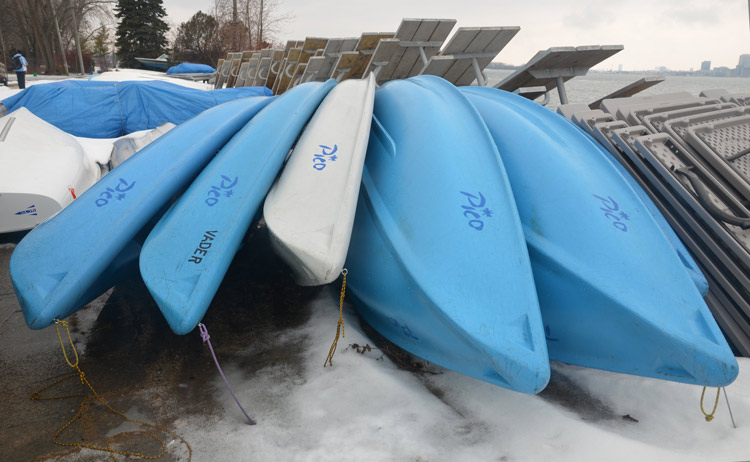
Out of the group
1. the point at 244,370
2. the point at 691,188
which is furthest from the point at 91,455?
the point at 691,188

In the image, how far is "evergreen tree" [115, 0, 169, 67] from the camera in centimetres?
3562

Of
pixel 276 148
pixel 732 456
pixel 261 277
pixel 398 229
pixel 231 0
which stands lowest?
pixel 261 277

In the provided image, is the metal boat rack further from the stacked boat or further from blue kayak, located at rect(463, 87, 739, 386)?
blue kayak, located at rect(463, 87, 739, 386)

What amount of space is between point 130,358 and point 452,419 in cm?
143

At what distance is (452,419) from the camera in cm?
179

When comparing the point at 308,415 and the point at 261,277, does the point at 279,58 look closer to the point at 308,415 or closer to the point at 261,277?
the point at 261,277

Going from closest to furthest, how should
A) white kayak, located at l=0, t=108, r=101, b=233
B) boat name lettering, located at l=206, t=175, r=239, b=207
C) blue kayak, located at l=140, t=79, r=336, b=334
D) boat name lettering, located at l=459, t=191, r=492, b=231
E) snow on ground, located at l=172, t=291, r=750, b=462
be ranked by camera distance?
snow on ground, located at l=172, t=291, r=750, b=462 < blue kayak, located at l=140, t=79, r=336, b=334 < boat name lettering, located at l=459, t=191, r=492, b=231 < boat name lettering, located at l=206, t=175, r=239, b=207 < white kayak, located at l=0, t=108, r=101, b=233

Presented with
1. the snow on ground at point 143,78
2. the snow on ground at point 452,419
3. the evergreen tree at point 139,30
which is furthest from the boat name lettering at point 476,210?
the evergreen tree at point 139,30

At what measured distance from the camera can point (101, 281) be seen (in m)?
2.21

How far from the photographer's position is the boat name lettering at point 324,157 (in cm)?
236

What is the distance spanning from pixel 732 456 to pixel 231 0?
33907 mm

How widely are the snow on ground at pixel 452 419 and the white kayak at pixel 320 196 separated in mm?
463

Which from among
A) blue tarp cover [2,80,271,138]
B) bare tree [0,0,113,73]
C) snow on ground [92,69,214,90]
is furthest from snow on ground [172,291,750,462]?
bare tree [0,0,113,73]

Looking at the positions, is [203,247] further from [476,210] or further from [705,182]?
[705,182]
